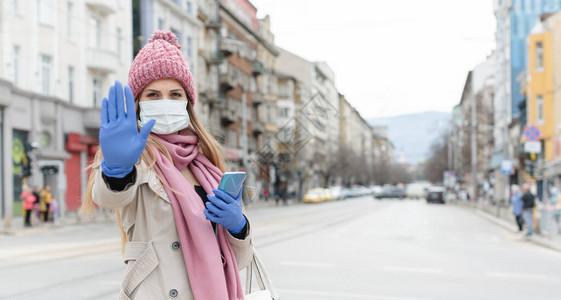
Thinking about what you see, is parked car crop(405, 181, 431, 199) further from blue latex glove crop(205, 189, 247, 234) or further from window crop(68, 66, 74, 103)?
blue latex glove crop(205, 189, 247, 234)

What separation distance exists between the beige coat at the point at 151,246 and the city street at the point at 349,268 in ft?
19.6

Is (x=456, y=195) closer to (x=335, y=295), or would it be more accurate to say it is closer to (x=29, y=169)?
(x=29, y=169)

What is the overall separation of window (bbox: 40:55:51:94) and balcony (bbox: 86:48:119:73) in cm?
313

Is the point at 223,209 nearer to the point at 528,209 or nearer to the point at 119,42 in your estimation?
the point at 528,209

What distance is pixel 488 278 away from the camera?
1101cm

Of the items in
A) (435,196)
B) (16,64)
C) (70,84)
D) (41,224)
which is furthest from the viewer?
(435,196)

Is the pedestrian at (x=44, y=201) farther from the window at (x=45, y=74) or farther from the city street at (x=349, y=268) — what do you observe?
the city street at (x=349, y=268)

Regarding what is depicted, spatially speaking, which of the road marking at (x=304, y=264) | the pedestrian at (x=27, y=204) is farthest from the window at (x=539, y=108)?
the road marking at (x=304, y=264)

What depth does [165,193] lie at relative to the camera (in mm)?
2725

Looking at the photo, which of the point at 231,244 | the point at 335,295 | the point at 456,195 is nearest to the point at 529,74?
the point at 456,195

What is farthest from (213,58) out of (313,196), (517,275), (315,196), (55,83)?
(517,275)

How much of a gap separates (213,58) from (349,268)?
39819 millimetres

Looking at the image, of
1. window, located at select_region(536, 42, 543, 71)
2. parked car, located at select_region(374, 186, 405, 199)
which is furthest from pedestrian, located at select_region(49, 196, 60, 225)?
parked car, located at select_region(374, 186, 405, 199)

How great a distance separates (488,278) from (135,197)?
9.43 meters
